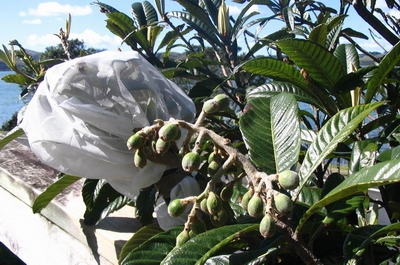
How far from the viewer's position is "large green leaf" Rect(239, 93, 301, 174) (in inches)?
30.3

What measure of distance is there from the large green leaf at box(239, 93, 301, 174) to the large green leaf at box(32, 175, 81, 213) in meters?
0.44

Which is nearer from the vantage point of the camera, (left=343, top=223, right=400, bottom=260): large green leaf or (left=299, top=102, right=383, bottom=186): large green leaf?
(left=343, top=223, right=400, bottom=260): large green leaf

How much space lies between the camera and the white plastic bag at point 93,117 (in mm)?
794

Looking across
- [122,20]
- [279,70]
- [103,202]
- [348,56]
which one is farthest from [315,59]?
[122,20]

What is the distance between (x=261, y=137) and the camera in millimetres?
817

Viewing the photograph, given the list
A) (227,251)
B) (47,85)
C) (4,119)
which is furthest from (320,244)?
(4,119)

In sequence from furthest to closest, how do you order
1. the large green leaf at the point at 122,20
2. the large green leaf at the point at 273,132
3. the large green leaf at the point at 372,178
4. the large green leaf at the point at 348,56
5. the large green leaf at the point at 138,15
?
the large green leaf at the point at 138,15 < the large green leaf at the point at 122,20 < the large green leaf at the point at 348,56 < the large green leaf at the point at 273,132 < the large green leaf at the point at 372,178

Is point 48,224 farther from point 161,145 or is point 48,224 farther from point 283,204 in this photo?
point 283,204

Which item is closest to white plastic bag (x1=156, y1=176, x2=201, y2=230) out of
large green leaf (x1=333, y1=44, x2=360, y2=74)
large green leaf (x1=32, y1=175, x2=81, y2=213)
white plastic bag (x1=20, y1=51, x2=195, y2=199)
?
white plastic bag (x1=20, y1=51, x2=195, y2=199)

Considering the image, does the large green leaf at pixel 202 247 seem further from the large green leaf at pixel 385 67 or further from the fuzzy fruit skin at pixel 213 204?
the large green leaf at pixel 385 67

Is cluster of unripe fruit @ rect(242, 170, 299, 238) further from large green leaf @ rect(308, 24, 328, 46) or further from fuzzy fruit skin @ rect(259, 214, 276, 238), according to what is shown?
large green leaf @ rect(308, 24, 328, 46)

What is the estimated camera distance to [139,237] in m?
0.92

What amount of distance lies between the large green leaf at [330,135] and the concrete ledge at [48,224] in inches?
18.5

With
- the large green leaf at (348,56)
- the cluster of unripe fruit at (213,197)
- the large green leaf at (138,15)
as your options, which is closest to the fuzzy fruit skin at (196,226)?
the cluster of unripe fruit at (213,197)
